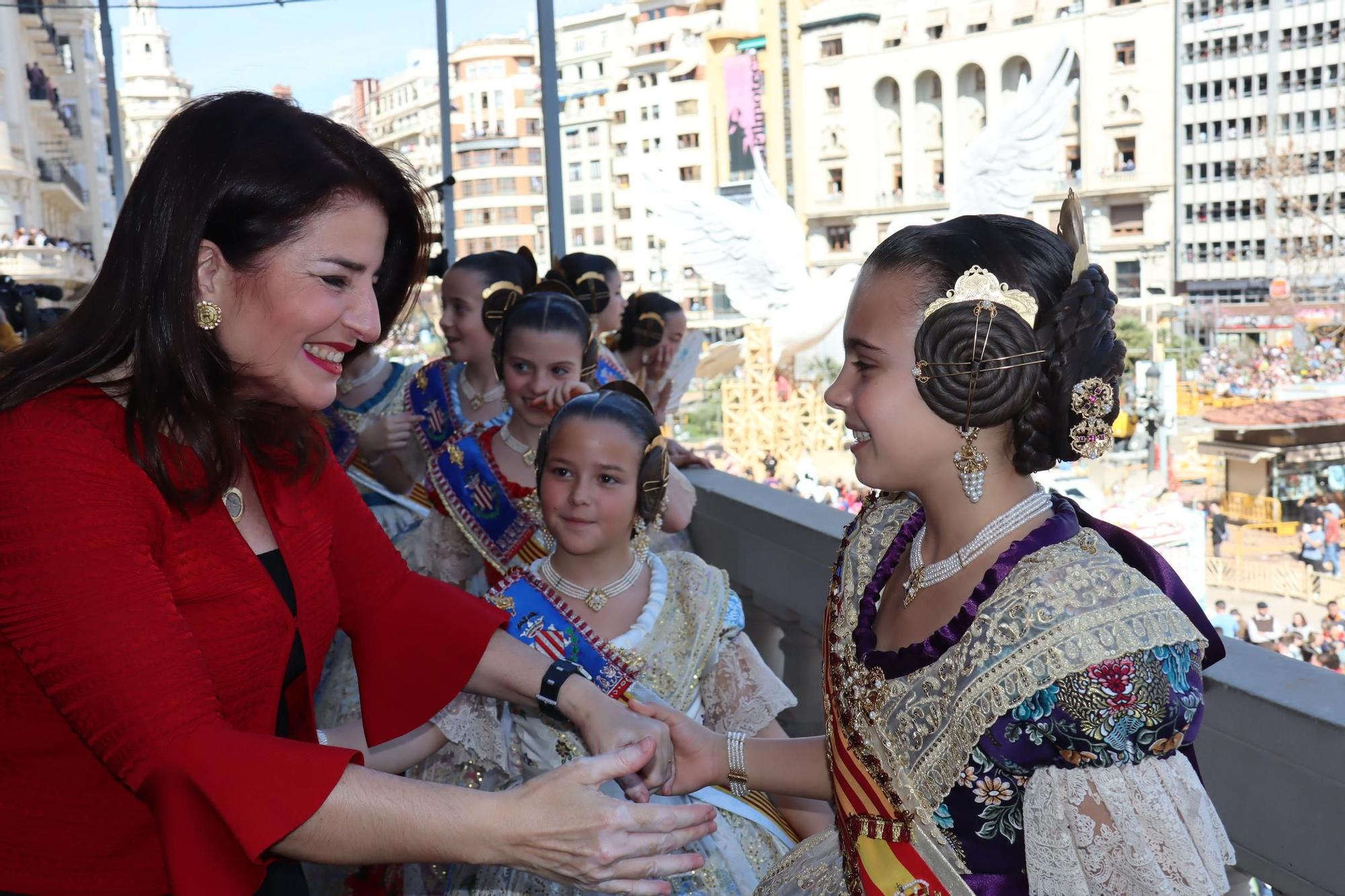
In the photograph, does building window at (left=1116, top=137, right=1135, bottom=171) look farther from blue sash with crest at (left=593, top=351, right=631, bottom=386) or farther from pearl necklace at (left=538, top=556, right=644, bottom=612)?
pearl necklace at (left=538, top=556, right=644, bottom=612)

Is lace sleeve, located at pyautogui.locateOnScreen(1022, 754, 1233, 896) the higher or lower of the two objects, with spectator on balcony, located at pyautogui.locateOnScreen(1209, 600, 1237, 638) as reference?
higher

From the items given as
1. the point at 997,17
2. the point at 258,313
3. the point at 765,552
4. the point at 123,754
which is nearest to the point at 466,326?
the point at 765,552

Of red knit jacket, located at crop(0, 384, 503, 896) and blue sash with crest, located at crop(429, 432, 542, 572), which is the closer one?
red knit jacket, located at crop(0, 384, 503, 896)

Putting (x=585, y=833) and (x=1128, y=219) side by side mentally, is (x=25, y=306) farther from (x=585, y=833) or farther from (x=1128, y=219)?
(x=1128, y=219)

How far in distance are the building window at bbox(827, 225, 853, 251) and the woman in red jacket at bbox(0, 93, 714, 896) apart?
180 feet

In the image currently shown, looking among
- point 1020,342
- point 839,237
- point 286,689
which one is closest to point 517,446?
point 286,689

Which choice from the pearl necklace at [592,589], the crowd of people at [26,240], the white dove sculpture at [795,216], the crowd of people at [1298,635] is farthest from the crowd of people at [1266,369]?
the pearl necklace at [592,589]

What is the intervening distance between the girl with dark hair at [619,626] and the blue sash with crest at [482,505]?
726 mm

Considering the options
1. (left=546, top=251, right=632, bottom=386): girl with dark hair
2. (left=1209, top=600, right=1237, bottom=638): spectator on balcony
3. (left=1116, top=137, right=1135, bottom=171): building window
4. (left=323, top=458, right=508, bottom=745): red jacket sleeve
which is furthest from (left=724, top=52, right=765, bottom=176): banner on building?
(left=323, top=458, right=508, bottom=745): red jacket sleeve

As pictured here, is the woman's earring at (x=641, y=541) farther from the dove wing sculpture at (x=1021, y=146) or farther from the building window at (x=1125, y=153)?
the building window at (x=1125, y=153)

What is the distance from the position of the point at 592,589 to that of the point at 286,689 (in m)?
1.05

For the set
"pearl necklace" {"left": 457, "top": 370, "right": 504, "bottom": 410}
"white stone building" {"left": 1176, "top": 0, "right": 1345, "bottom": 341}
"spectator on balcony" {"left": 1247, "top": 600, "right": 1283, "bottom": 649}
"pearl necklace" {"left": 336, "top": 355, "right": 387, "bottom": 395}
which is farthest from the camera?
"white stone building" {"left": 1176, "top": 0, "right": 1345, "bottom": 341}

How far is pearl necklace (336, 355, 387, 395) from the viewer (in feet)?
16.2

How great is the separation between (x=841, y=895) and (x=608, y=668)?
3.09 feet
